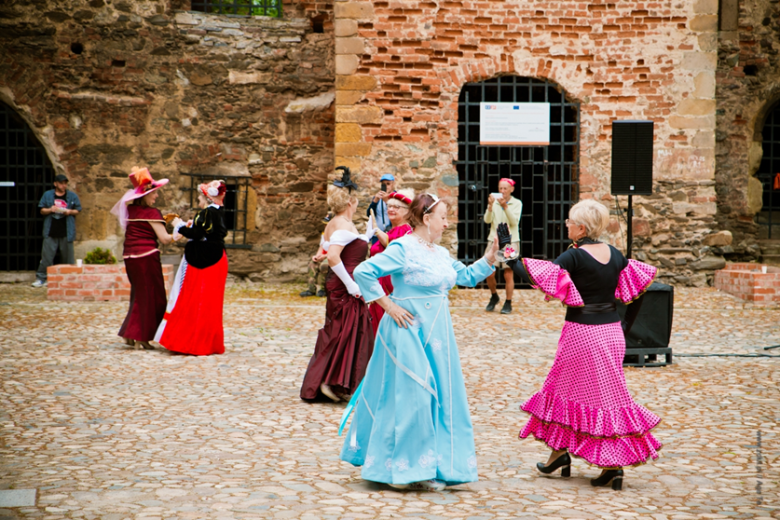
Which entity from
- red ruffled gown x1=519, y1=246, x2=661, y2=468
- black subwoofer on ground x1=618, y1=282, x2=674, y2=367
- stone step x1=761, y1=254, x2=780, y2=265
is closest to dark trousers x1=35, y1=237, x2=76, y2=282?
black subwoofer on ground x1=618, y1=282, x2=674, y2=367

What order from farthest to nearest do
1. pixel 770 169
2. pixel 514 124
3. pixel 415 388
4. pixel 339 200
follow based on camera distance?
pixel 770 169
pixel 514 124
pixel 339 200
pixel 415 388

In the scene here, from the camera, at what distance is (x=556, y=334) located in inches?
339

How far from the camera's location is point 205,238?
755 cm

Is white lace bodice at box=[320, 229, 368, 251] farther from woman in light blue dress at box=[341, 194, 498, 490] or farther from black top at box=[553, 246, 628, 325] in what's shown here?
black top at box=[553, 246, 628, 325]

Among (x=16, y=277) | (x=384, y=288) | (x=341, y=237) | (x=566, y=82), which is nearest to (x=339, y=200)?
(x=341, y=237)

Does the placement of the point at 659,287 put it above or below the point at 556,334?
above

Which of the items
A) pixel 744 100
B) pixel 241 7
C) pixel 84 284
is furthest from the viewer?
pixel 744 100

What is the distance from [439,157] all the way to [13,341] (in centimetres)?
704

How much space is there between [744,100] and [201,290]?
36.8ft

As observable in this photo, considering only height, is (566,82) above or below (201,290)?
above

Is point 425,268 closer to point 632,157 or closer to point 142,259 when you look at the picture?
point 142,259

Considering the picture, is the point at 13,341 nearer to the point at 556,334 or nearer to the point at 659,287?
the point at 556,334

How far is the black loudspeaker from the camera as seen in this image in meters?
8.85

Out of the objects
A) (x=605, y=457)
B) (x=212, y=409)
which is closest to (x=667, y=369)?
(x=605, y=457)
